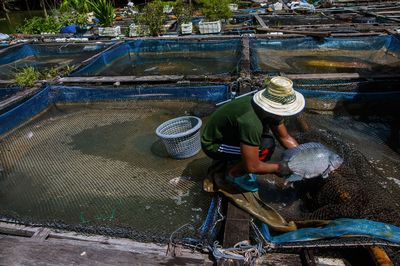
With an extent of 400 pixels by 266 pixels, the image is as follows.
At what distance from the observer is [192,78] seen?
5.27m

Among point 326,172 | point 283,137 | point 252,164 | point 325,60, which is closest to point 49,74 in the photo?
point 283,137

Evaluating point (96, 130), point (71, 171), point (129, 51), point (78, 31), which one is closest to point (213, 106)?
point (96, 130)

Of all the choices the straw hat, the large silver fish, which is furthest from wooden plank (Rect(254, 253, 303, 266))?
the straw hat

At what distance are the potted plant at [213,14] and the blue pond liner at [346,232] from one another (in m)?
7.78

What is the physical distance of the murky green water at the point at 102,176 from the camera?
299 centimetres

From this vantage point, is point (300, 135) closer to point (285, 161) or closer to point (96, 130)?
point (285, 161)

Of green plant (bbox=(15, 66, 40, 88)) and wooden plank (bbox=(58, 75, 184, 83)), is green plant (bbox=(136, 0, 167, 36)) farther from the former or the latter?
green plant (bbox=(15, 66, 40, 88))

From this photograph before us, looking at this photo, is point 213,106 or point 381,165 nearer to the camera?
point 381,165

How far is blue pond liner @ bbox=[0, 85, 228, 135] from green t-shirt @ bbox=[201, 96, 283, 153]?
7.85 ft

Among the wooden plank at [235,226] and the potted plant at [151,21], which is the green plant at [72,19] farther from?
the wooden plank at [235,226]

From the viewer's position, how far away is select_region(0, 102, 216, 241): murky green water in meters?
2.99

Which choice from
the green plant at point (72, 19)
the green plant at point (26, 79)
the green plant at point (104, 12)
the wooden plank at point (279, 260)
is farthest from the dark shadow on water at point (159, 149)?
the green plant at point (72, 19)

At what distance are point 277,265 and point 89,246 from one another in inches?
56.2

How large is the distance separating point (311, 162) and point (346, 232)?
697 millimetres
